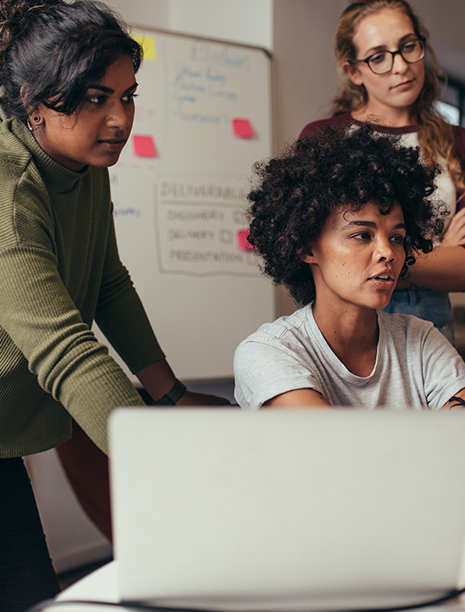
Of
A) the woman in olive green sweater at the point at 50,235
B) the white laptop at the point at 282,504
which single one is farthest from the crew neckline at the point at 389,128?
the white laptop at the point at 282,504

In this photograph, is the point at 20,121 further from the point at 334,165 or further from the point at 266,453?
the point at 266,453

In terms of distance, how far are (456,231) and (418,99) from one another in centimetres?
39

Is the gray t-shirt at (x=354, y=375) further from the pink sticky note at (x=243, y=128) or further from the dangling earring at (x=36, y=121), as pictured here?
the pink sticky note at (x=243, y=128)

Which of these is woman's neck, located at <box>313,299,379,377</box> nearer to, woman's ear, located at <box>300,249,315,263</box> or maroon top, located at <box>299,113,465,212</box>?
woman's ear, located at <box>300,249,315,263</box>

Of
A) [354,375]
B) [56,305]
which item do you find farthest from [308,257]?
[56,305]

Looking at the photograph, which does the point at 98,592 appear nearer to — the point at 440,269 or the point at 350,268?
the point at 350,268

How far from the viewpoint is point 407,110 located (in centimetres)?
146

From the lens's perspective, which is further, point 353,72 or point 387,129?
point 353,72

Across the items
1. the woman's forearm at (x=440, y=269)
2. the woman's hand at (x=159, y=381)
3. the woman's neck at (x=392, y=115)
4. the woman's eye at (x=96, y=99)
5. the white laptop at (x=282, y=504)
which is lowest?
the woman's hand at (x=159, y=381)

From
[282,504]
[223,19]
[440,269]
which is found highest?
[223,19]

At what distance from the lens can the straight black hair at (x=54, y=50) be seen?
2.67 ft

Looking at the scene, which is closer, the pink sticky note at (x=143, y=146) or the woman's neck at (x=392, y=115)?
the woman's neck at (x=392, y=115)

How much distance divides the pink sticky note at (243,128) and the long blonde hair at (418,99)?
95 centimetres

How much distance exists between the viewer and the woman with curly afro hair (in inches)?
41.5
